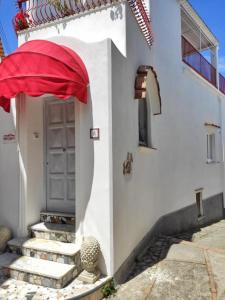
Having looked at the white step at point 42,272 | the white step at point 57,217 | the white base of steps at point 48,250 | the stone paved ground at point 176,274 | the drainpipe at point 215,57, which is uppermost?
the drainpipe at point 215,57

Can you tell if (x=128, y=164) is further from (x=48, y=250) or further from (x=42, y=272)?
(x=42, y=272)

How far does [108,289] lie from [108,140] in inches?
128

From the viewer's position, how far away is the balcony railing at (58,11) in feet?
27.8

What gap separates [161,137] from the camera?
10820 millimetres

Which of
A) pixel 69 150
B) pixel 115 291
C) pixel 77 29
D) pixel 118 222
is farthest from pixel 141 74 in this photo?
pixel 115 291

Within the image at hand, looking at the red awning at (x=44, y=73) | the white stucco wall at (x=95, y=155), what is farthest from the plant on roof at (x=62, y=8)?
the red awning at (x=44, y=73)

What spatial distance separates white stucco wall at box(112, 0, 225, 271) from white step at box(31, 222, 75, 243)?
53.1 inches

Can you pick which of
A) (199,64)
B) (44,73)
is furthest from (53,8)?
(199,64)

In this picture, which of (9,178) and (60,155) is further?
(60,155)

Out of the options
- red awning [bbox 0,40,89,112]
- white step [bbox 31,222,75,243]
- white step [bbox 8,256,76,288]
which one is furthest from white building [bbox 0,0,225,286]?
white step [bbox 8,256,76,288]

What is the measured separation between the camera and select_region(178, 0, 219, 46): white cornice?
14.0 meters

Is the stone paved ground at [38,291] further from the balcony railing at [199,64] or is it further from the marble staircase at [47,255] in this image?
the balcony railing at [199,64]

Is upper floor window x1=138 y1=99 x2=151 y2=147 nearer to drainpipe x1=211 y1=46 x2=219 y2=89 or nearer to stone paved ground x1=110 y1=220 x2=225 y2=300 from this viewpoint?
stone paved ground x1=110 y1=220 x2=225 y2=300

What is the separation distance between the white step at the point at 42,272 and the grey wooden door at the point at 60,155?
74.3 inches
